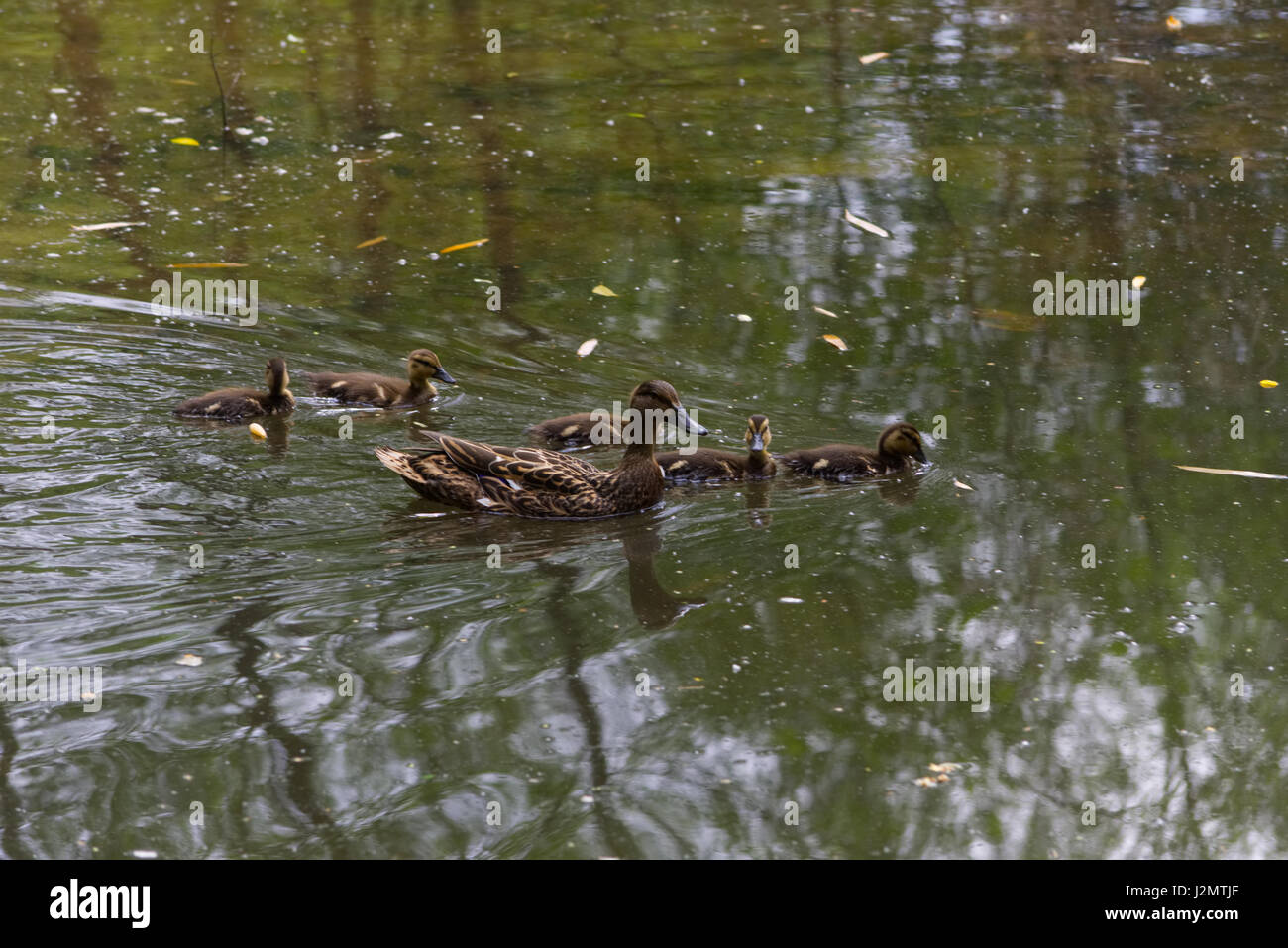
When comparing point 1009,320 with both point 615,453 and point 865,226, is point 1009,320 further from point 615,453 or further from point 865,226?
point 615,453

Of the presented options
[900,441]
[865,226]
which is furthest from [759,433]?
[865,226]

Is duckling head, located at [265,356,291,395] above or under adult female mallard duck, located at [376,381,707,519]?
above

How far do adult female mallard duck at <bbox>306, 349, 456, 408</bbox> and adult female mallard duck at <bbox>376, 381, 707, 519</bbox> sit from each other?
45.0 inches

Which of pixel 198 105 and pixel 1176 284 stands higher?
pixel 198 105

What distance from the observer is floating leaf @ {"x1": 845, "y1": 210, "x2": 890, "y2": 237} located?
37.7 ft

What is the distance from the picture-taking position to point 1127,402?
8.56m

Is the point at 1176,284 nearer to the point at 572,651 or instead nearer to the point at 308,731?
the point at 572,651

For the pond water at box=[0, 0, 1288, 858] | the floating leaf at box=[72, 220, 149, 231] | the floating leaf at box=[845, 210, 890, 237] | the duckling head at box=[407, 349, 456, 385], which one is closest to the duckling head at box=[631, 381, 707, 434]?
the pond water at box=[0, 0, 1288, 858]

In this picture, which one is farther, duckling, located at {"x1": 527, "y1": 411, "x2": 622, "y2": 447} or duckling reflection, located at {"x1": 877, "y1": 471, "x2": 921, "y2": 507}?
duckling, located at {"x1": 527, "y1": 411, "x2": 622, "y2": 447}

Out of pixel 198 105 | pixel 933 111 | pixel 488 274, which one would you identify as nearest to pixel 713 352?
pixel 488 274

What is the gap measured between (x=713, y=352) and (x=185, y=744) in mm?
5092

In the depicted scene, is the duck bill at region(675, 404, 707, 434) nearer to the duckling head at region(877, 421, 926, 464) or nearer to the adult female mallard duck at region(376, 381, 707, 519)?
the adult female mallard duck at region(376, 381, 707, 519)

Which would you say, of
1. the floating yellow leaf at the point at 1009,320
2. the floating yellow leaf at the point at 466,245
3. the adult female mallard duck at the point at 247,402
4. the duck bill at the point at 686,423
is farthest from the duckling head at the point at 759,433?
the floating yellow leaf at the point at 466,245

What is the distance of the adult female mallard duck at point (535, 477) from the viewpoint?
7207mm
